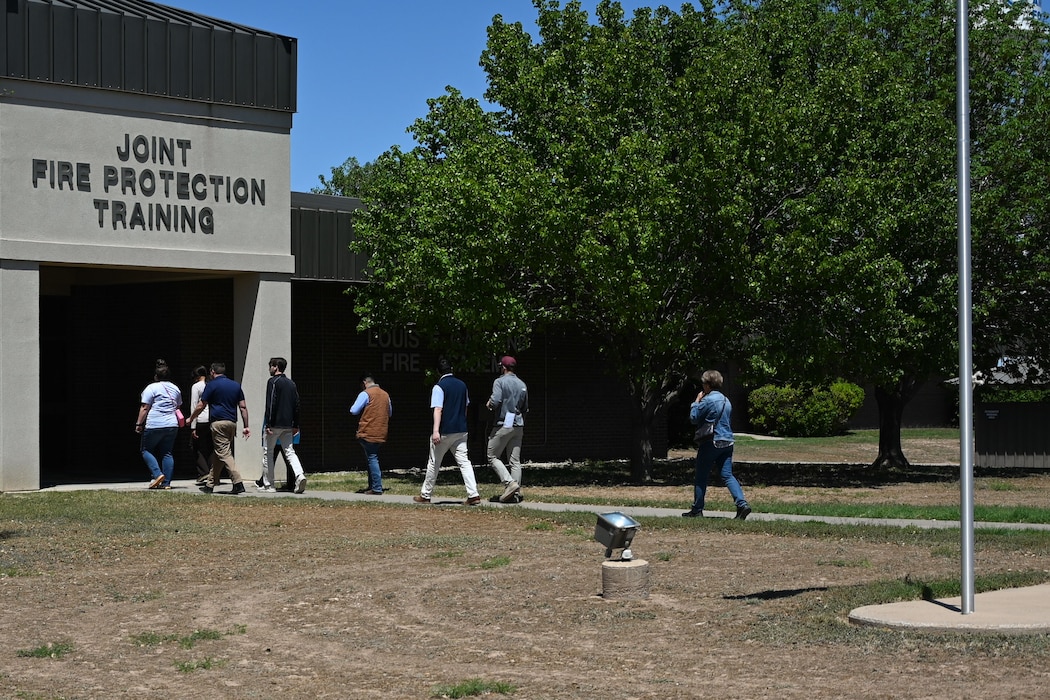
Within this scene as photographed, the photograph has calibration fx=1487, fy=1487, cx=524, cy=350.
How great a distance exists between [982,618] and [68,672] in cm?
561

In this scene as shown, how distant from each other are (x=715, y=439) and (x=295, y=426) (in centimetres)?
662

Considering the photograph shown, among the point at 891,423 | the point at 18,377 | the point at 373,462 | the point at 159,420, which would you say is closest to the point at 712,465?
the point at 373,462

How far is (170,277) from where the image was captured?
23.9 metres

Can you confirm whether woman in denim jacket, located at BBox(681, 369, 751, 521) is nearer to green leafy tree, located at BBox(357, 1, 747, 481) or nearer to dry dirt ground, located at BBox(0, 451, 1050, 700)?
dry dirt ground, located at BBox(0, 451, 1050, 700)

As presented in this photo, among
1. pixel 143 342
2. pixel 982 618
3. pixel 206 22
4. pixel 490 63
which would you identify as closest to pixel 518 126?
pixel 490 63

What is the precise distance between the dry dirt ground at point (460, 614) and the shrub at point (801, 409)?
95.5 ft

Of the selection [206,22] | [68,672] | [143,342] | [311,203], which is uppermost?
[206,22]

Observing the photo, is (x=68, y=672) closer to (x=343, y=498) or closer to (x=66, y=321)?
(x=343, y=498)

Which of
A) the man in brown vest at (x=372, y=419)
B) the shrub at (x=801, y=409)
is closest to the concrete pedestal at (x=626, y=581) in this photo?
the man in brown vest at (x=372, y=419)

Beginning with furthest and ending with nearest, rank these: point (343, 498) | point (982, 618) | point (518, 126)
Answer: point (518, 126) < point (343, 498) < point (982, 618)

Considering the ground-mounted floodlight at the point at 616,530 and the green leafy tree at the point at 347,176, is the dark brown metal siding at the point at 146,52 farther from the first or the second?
the green leafy tree at the point at 347,176

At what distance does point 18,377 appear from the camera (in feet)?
67.7

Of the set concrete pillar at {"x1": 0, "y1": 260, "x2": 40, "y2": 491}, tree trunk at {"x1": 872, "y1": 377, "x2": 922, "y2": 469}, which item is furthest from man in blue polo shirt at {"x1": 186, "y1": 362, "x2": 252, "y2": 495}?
tree trunk at {"x1": 872, "y1": 377, "x2": 922, "y2": 469}

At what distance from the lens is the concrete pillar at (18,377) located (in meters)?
20.5
